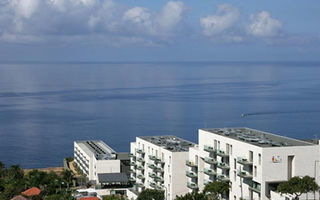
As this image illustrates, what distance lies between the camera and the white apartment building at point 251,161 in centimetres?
3247

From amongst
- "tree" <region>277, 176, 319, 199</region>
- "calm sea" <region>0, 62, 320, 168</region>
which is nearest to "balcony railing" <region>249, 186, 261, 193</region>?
"tree" <region>277, 176, 319, 199</region>

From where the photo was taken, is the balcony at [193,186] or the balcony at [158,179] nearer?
the balcony at [193,186]

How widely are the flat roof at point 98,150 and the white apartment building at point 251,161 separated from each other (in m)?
18.1

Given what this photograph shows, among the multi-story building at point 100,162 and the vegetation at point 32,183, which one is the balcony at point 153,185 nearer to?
the multi-story building at point 100,162

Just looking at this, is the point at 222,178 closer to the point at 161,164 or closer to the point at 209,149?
the point at 209,149

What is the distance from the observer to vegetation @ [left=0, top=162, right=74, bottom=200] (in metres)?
46.1

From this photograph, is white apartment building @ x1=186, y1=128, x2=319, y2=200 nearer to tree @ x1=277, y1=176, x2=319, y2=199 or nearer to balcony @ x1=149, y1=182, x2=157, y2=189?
tree @ x1=277, y1=176, x2=319, y2=199

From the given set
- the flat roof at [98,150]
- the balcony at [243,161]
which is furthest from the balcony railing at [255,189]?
the flat roof at [98,150]

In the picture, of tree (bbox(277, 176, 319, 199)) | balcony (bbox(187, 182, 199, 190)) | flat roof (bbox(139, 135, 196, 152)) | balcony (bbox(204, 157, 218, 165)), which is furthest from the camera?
flat roof (bbox(139, 135, 196, 152))

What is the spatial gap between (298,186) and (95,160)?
30056 millimetres

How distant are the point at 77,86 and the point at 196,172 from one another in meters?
139

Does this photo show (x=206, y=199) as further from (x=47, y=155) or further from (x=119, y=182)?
(x=47, y=155)

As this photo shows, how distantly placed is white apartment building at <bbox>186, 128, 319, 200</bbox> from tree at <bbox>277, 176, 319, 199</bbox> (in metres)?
1.68

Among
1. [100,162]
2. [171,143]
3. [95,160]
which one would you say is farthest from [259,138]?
[95,160]
